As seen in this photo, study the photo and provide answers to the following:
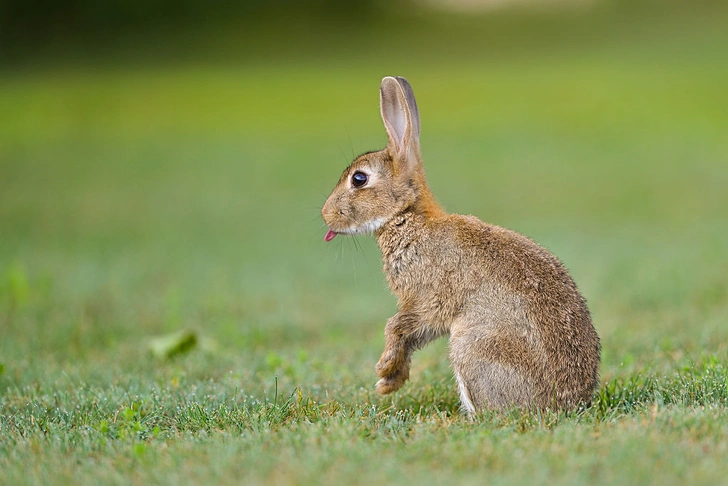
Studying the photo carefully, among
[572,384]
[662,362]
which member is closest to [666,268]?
[662,362]

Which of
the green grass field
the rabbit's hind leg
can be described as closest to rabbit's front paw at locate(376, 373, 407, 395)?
the green grass field

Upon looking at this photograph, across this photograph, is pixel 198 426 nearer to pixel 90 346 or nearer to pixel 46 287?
pixel 90 346

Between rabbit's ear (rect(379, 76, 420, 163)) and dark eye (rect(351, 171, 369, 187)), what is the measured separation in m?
0.26

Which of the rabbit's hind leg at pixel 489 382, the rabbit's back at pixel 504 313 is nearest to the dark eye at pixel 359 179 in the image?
the rabbit's back at pixel 504 313

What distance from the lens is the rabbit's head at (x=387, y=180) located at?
5.85 m

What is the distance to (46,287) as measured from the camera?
1059 centimetres

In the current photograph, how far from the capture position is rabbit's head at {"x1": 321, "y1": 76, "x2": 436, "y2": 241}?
585 centimetres

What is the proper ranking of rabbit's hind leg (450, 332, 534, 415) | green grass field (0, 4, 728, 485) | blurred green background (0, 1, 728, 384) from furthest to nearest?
1. blurred green background (0, 1, 728, 384)
2. rabbit's hind leg (450, 332, 534, 415)
3. green grass field (0, 4, 728, 485)

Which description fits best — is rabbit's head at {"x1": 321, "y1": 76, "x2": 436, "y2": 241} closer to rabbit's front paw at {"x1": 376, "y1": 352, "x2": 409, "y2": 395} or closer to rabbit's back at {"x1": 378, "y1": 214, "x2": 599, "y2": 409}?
rabbit's back at {"x1": 378, "y1": 214, "x2": 599, "y2": 409}

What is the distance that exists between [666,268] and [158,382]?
22.9 ft

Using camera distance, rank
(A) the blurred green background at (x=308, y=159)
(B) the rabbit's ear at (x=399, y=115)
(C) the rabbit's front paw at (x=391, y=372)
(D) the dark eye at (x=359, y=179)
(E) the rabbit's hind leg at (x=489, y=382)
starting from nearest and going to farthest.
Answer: (E) the rabbit's hind leg at (x=489, y=382) → (C) the rabbit's front paw at (x=391, y=372) → (B) the rabbit's ear at (x=399, y=115) → (D) the dark eye at (x=359, y=179) → (A) the blurred green background at (x=308, y=159)

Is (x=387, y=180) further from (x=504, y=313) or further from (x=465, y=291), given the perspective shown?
(x=504, y=313)

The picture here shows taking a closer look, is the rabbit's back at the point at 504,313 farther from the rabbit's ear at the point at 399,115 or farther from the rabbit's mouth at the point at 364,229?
the rabbit's ear at the point at 399,115

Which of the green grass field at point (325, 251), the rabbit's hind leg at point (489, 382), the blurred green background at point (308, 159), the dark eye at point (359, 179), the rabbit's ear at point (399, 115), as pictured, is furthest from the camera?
the blurred green background at point (308, 159)
